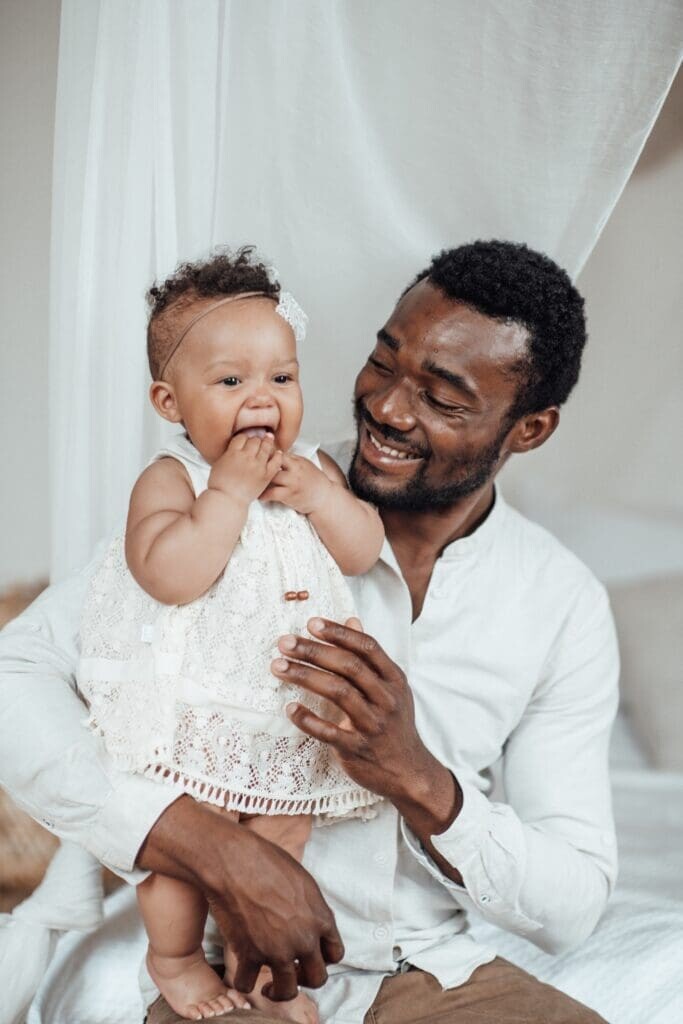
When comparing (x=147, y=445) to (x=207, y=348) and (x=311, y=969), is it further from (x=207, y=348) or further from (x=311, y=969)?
(x=311, y=969)

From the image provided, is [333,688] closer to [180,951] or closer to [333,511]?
[333,511]

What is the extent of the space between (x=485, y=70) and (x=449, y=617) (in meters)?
0.87

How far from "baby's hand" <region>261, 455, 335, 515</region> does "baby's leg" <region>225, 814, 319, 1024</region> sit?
42cm

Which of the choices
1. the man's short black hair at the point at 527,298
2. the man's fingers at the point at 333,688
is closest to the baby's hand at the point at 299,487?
the man's fingers at the point at 333,688

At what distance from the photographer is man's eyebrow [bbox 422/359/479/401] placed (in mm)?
1859

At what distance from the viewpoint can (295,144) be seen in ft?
6.28

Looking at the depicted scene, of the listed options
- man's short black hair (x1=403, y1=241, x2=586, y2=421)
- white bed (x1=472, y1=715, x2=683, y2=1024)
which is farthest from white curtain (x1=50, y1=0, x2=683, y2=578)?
white bed (x1=472, y1=715, x2=683, y2=1024)

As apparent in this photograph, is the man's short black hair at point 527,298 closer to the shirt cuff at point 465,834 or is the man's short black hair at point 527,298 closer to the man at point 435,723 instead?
the man at point 435,723

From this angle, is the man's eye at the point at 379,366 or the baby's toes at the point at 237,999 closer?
the baby's toes at the point at 237,999

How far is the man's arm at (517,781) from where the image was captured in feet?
5.05

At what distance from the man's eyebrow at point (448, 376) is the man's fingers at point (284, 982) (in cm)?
89

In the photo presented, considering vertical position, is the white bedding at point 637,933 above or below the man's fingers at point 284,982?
below

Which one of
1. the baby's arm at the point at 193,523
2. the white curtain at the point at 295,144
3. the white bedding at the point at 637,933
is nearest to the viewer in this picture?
the baby's arm at the point at 193,523

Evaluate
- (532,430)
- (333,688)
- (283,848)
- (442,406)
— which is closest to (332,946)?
(283,848)
